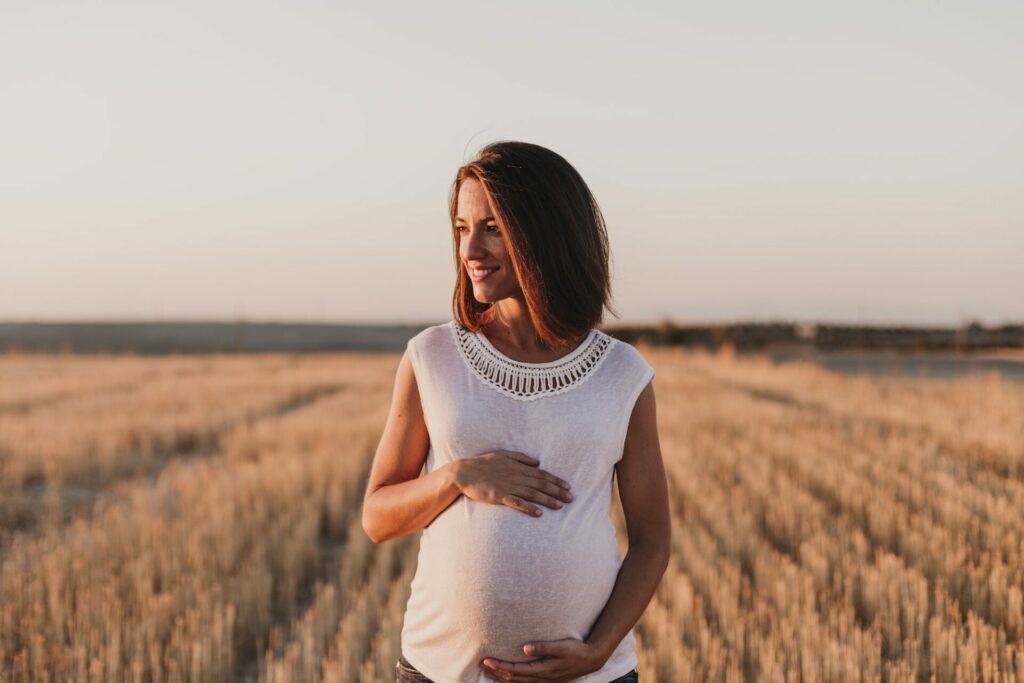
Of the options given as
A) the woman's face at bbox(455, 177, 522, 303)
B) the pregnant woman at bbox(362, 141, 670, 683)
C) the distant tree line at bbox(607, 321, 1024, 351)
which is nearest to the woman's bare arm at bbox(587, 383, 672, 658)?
the pregnant woman at bbox(362, 141, 670, 683)

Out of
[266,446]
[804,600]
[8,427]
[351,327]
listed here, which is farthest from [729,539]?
[351,327]

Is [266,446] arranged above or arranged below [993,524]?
below

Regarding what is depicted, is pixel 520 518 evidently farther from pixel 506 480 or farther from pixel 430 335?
pixel 430 335

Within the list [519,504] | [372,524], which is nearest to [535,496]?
[519,504]

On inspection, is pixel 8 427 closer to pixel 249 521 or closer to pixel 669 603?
pixel 249 521

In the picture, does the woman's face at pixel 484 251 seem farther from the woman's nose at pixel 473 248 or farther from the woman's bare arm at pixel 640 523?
the woman's bare arm at pixel 640 523

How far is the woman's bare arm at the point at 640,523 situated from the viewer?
1.95 meters

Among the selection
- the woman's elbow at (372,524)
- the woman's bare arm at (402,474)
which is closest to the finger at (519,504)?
the woman's bare arm at (402,474)

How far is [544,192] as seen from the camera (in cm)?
189

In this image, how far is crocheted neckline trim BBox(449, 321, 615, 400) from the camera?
1918 millimetres

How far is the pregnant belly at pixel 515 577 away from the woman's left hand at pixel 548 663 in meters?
0.04

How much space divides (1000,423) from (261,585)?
10.2 meters

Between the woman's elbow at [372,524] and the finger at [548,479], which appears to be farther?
the woman's elbow at [372,524]

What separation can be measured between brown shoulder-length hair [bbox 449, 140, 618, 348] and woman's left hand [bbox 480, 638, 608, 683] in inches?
25.2
